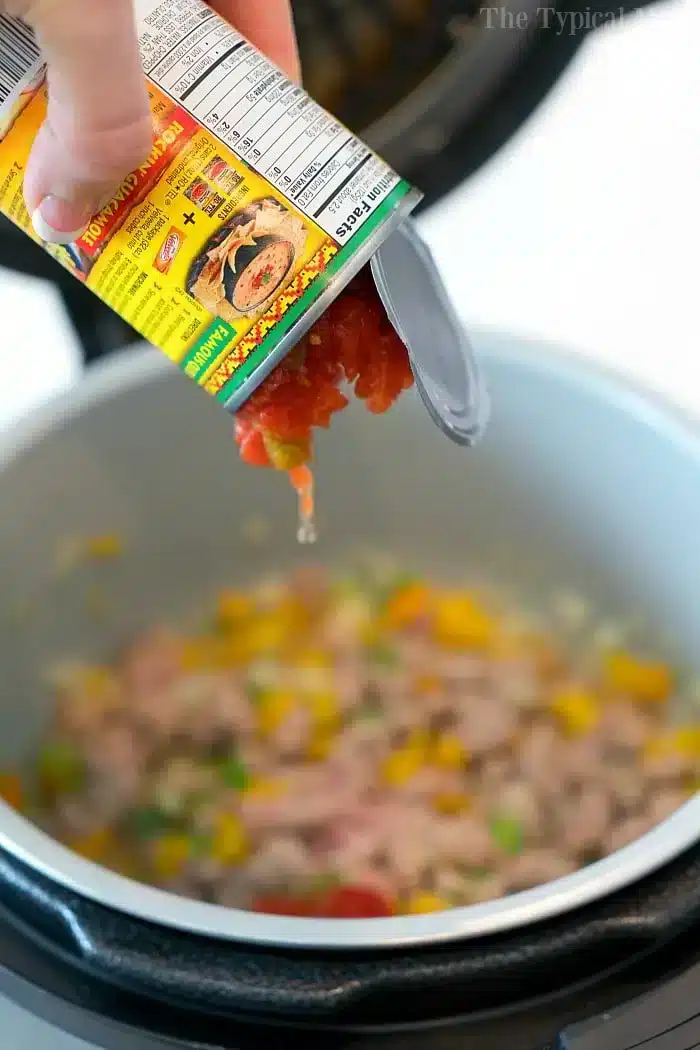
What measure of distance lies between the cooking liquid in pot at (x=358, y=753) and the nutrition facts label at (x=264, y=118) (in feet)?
1.87

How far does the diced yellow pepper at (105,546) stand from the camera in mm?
1062

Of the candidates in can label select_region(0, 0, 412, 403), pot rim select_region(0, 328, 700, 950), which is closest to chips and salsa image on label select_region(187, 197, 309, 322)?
can label select_region(0, 0, 412, 403)

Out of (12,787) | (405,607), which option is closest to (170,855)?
(12,787)

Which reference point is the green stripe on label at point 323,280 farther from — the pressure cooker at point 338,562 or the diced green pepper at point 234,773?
the diced green pepper at point 234,773

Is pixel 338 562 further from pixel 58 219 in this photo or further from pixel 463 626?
pixel 58 219

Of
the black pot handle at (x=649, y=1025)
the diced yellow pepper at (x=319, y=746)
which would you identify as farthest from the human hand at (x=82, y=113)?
the diced yellow pepper at (x=319, y=746)

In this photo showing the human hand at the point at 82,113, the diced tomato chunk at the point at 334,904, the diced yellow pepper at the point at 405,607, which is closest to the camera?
the human hand at the point at 82,113

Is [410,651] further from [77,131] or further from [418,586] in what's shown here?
[77,131]

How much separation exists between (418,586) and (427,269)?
22.6 inches

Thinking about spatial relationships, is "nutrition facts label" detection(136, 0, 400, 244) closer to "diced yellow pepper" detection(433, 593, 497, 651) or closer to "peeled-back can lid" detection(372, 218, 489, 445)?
"peeled-back can lid" detection(372, 218, 489, 445)

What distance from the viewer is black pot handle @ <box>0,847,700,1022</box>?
0.58 metres

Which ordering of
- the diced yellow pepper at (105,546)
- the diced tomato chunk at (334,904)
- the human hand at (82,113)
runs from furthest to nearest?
1. the diced yellow pepper at (105,546)
2. the diced tomato chunk at (334,904)
3. the human hand at (82,113)

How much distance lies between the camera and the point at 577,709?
1.07 metres

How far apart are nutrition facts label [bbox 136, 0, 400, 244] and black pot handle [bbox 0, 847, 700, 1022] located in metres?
A: 0.40
